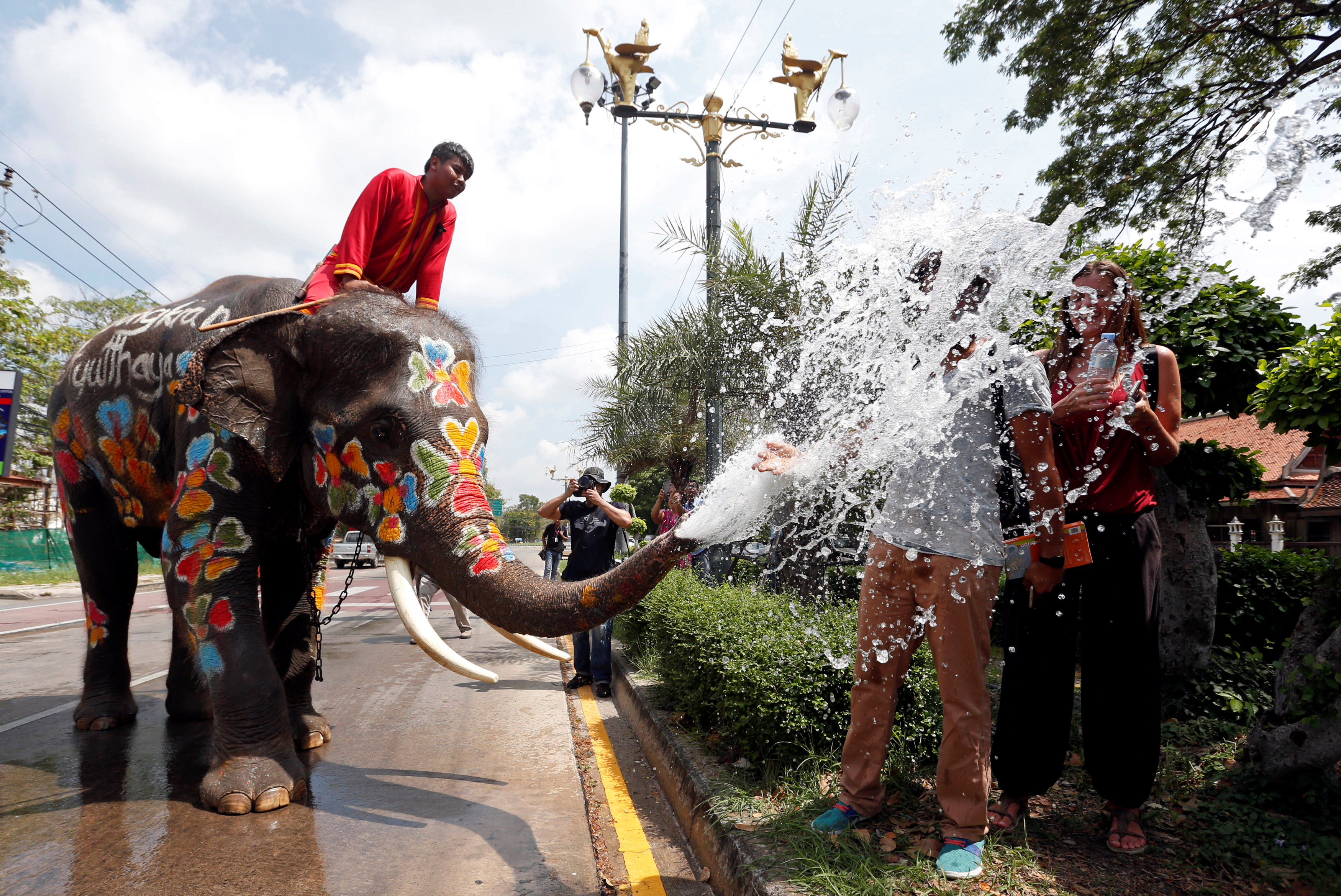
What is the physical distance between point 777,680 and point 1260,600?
371 cm

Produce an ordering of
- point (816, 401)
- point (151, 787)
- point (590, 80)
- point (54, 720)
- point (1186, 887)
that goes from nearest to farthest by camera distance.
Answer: point (1186, 887) < point (151, 787) < point (54, 720) < point (816, 401) < point (590, 80)

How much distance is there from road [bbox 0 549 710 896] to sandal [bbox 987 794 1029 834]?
1.11 meters

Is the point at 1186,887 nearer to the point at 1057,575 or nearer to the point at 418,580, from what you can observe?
the point at 1057,575

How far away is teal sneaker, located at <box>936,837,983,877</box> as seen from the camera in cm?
248

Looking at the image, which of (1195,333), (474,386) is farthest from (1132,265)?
(474,386)

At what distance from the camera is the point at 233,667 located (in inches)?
142

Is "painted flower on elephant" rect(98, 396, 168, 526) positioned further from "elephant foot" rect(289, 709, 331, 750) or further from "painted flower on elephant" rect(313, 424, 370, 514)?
"elephant foot" rect(289, 709, 331, 750)

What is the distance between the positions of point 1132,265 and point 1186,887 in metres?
3.42

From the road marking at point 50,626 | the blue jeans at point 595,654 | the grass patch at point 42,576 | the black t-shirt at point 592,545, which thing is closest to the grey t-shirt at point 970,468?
the black t-shirt at point 592,545

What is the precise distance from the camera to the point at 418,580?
353 cm

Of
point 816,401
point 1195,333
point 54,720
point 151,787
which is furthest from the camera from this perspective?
point 816,401

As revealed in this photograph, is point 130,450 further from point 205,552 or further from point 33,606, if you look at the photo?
point 33,606

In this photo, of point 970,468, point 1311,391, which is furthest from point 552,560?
point 1311,391

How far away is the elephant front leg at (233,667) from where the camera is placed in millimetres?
3518
